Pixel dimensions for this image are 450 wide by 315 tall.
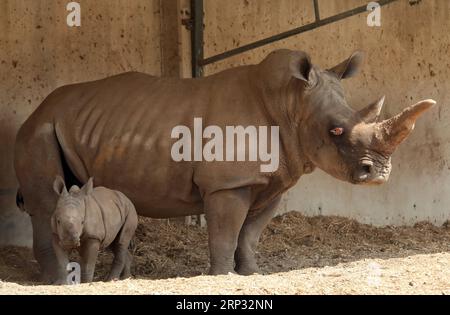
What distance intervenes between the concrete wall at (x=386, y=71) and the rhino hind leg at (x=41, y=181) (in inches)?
106

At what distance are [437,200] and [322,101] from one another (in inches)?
169

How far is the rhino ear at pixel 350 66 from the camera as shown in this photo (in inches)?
371

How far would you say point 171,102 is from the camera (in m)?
9.52

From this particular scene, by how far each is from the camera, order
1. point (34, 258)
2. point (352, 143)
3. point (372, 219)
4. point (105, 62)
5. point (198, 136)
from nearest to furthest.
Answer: point (352, 143) < point (198, 136) < point (34, 258) < point (105, 62) < point (372, 219)

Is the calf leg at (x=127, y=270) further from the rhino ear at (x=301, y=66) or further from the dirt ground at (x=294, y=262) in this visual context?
the rhino ear at (x=301, y=66)

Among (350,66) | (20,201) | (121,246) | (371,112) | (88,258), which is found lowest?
(88,258)

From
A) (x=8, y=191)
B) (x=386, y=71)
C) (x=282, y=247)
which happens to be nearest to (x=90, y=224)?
(x=8, y=191)

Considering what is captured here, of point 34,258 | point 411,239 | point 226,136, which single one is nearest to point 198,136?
point 226,136

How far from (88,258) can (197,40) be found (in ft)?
11.9

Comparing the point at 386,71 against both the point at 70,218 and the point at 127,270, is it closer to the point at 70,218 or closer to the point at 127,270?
the point at 127,270

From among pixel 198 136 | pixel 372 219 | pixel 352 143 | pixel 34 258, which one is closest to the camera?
pixel 352 143

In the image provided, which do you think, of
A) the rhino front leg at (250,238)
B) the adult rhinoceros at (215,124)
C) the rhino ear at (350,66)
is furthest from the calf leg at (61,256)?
the rhino ear at (350,66)

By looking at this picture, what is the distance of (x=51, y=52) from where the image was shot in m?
11.0

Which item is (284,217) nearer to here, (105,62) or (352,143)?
(105,62)
